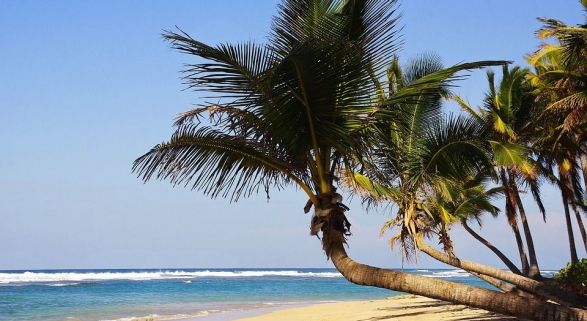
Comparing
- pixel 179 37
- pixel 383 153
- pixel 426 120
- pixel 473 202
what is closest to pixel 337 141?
pixel 383 153

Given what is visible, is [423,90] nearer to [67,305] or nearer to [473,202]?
[473,202]

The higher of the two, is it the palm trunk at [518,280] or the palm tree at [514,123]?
the palm tree at [514,123]

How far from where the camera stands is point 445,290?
15.6 ft

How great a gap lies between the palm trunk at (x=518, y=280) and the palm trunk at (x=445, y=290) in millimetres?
2036

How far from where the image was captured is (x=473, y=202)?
20250 mm

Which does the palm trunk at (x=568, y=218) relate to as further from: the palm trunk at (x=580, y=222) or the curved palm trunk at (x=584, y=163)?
the curved palm trunk at (x=584, y=163)

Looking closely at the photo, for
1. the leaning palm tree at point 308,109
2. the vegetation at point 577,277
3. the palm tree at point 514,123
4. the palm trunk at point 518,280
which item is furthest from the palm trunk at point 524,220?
the leaning palm tree at point 308,109

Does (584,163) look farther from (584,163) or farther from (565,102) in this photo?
(565,102)

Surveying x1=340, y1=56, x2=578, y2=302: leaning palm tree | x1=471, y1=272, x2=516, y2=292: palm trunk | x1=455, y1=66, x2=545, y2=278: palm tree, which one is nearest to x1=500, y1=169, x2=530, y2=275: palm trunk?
x1=455, y1=66, x2=545, y2=278: palm tree

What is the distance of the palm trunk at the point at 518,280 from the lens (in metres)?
9.06

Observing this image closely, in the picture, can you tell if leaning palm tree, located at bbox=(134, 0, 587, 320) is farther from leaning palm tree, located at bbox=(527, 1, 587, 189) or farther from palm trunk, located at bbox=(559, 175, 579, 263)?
palm trunk, located at bbox=(559, 175, 579, 263)

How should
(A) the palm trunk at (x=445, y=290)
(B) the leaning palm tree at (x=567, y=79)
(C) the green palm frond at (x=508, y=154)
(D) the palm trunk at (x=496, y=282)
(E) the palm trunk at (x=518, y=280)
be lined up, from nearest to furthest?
(A) the palm trunk at (x=445, y=290) < (E) the palm trunk at (x=518, y=280) < (B) the leaning palm tree at (x=567, y=79) < (D) the palm trunk at (x=496, y=282) < (C) the green palm frond at (x=508, y=154)

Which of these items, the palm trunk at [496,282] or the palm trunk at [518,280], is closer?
the palm trunk at [518,280]

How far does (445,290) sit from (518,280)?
17.4 ft
